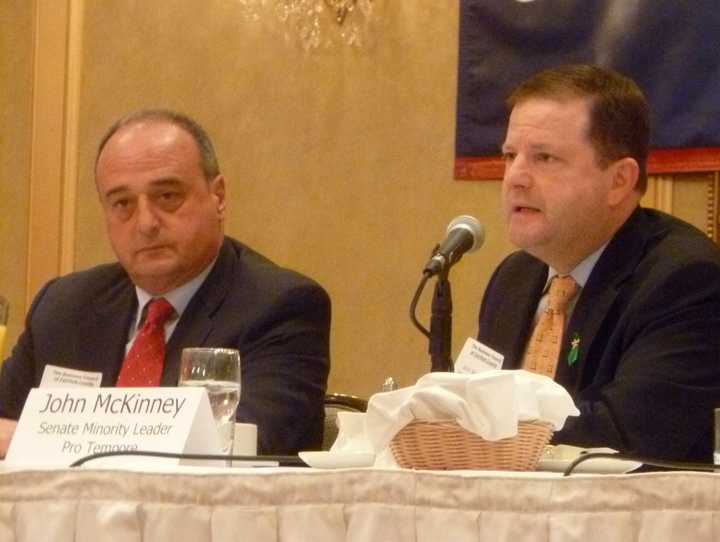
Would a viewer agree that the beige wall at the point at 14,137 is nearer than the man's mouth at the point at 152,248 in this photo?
No

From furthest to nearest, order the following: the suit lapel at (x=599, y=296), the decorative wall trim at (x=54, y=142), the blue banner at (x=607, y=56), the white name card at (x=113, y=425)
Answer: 1. the decorative wall trim at (x=54, y=142)
2. the blue banner at (x=607, y=56)
3. the suit lapel at (x=599, y=296)
4. the white name card at (x=113, y=425)

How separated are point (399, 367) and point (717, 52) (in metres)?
1.55

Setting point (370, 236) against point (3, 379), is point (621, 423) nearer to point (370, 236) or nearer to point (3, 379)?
point (3, 379)

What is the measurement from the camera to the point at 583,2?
14.8ft

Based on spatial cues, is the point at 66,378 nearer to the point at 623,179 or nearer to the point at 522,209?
the point at 522,209

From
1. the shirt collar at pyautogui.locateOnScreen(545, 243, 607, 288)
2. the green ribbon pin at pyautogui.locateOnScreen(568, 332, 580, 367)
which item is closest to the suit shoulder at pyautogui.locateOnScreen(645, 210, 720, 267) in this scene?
the shirt collar at pyautogui.locateOnScreen(545, 243, 607, 288)

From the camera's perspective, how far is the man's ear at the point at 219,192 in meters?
3.27

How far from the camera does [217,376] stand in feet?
7.59

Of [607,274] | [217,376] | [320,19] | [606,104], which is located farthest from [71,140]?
[217,376]

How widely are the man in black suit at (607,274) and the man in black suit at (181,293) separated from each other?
52cm

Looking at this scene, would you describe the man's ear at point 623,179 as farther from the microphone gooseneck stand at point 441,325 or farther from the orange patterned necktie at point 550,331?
the microphone gooseneck stand at point 441,325

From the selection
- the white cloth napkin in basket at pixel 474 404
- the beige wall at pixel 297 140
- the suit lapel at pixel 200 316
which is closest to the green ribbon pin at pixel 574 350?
the suit lapel at pixel 200 316

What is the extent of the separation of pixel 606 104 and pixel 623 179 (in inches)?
7.1

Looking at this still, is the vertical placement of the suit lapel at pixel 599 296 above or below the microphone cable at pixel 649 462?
above
